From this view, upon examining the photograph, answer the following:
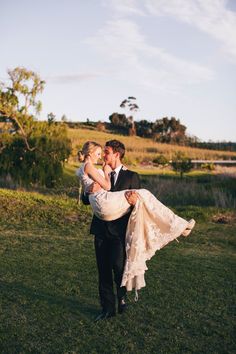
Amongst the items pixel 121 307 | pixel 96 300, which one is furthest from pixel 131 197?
pixel 96 300

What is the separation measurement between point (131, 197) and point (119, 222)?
370 millimetres

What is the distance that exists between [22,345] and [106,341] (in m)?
0.87

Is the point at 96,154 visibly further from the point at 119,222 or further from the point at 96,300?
the point at 96,300

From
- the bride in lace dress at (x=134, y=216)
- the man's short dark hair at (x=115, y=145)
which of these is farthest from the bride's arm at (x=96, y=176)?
the man's short dark hair at (x=115, y=145)

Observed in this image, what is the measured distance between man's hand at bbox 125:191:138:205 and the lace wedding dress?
0.12 ft

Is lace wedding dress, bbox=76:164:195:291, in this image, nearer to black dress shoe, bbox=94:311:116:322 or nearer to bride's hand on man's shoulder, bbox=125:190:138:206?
bride's hand on man's shoulder, bbox=125:190:138:206

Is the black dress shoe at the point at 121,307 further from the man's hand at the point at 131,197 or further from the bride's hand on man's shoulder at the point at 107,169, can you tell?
the bride's hand on man's shoulder at the point at 107,169

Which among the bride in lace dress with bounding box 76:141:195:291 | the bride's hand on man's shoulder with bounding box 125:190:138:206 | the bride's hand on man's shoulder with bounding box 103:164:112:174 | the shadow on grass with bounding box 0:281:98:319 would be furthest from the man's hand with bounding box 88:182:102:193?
the shadow on grass with bounding box 0:281:98:319

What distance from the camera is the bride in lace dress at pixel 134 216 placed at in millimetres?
5656

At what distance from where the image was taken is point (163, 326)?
19.7 feet

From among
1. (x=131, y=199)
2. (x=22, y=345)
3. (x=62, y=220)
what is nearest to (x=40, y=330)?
(x=22, y=345)

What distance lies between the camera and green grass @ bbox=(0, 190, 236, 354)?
546 centimetres

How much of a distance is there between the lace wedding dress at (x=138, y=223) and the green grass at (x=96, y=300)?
0.68m

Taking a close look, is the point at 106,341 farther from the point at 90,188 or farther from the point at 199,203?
the point at 199,203
